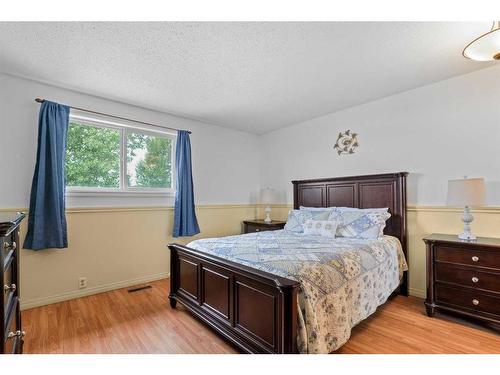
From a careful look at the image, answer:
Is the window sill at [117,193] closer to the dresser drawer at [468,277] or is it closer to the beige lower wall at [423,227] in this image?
the beige lower wall at [423,227]

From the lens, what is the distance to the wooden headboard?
3.01 metres

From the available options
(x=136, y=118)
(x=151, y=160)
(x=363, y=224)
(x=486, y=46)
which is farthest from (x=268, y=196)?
(x=486, y=46)

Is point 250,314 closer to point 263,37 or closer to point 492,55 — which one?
point 263,37

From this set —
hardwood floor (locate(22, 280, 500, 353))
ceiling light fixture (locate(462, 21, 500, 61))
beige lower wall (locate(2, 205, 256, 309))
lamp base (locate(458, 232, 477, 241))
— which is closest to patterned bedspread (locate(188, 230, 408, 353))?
hardwood floor (locate(22, 280, 500, 353))

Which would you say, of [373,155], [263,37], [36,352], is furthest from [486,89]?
[36,352]

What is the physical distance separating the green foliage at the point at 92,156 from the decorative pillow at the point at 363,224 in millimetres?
2893

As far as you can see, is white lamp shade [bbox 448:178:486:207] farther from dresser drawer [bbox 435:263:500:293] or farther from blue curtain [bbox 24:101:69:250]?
blue curtain [bbox 24:101:69:250]

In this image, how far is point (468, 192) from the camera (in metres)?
2.31

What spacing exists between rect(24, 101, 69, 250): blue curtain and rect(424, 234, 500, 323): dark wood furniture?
376cm

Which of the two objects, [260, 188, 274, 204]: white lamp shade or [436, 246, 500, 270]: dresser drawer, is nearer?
[436, 246, 500, 270]: dresser drawer

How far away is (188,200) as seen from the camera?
12.4ft

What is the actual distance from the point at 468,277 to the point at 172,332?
2.61 metres
